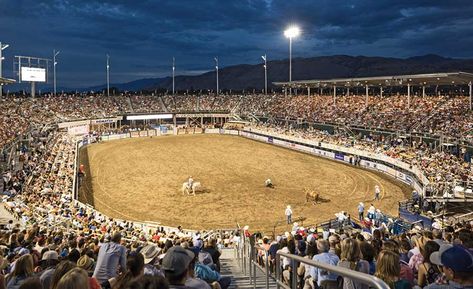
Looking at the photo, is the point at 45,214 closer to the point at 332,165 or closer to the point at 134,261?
the point at 134,261

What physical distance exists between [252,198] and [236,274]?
55.6 feet

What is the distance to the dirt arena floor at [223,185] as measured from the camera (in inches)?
998

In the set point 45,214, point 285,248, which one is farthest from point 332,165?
point 285,248

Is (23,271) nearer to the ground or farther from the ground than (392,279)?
nearer to the ground

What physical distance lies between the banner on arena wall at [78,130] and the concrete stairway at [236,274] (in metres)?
51.4

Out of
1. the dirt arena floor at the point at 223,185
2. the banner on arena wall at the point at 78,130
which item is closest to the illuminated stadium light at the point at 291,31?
the dirt arena floor at the point at 223,185

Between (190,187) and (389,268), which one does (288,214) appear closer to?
(190,187)

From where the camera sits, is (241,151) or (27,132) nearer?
(27,132)

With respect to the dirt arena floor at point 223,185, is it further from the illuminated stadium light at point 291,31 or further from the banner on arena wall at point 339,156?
the illuminated stadium light at point 291,31

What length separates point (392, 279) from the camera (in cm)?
463

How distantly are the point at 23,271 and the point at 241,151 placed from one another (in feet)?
142

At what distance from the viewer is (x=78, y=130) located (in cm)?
6412

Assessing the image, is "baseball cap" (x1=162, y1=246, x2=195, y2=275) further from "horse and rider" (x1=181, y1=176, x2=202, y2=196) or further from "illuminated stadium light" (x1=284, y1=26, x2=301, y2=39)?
"illuminated stadium light" (x1=284, y1=26, x2=301, y2=39)

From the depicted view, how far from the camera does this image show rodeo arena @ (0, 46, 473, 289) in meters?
5.78
